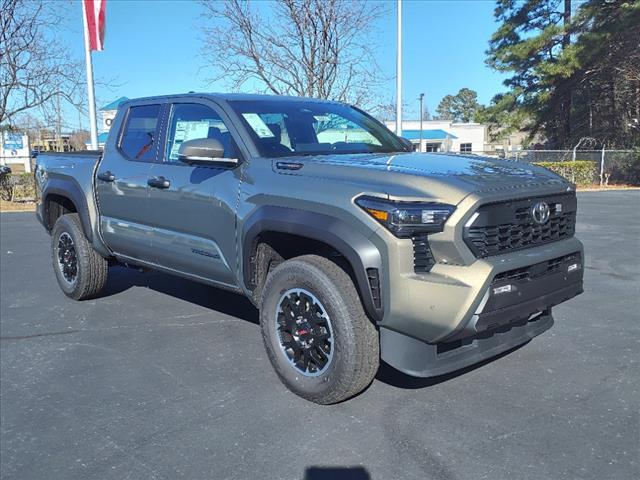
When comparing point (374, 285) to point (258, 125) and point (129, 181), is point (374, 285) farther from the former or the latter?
point (129, 181)

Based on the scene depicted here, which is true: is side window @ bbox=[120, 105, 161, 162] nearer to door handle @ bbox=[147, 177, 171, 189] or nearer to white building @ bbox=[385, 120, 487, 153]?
door handle @ bbox=[147, 177, 171, 189]

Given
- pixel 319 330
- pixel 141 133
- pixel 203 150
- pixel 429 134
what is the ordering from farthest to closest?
pixel 429 134 < pixel 141 133 < pixel 203 150 < pixel 319 330

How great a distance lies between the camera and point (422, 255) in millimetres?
2928

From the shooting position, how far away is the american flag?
14.2m

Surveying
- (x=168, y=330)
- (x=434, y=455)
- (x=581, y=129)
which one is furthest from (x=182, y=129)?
(x=581, y=129)

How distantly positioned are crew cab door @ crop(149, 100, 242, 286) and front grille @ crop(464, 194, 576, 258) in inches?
65.2

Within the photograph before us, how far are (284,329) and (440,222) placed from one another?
130cm

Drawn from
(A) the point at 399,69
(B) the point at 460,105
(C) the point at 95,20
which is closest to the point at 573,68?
(A) the point at 399,69

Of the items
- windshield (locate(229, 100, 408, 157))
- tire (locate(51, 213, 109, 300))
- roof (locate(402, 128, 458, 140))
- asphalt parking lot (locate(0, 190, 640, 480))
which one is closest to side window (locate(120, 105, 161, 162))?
windshield (locate(229, 100, 408, 157))

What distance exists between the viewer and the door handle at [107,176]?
5000 mm

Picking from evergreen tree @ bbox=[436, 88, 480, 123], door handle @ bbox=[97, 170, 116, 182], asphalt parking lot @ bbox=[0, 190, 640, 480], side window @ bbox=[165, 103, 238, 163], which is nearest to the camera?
asphalt parking lot @ bbox=[0, 190, 640, 480]

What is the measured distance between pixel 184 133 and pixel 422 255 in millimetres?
2482

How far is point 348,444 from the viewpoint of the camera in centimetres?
294

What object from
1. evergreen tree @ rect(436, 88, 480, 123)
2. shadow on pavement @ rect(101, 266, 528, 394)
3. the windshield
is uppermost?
evergreen tree @ rect(436, 88, 480, 123)
